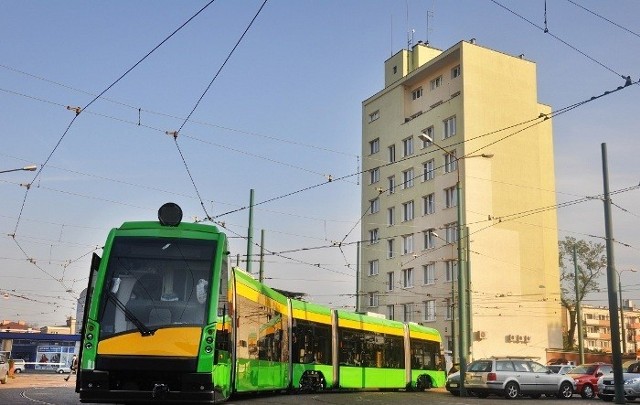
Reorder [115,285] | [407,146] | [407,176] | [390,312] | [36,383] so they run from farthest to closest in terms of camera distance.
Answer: [407,146] < [407,176] < [390,312] < [36,383] < [115,285]

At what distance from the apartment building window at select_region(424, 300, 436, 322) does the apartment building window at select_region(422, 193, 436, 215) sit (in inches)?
246

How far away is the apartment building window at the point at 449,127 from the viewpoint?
173 ft

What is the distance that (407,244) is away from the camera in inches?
2250

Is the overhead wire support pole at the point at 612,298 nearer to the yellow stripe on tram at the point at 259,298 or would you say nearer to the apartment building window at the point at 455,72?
the yellow stripe on tram at the point at 259,298

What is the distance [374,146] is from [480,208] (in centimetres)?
1363

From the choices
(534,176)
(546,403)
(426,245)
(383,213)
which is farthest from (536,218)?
(546,403)

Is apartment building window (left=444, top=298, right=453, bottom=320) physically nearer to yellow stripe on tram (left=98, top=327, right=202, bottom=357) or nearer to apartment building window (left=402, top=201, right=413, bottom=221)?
apartment building window (left=402, top=201, right=413, bottom=221)

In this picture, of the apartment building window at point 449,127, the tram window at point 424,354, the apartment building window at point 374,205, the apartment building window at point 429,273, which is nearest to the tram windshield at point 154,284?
the tram window at point 424,354

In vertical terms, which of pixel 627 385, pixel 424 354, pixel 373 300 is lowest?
pixel 627 385

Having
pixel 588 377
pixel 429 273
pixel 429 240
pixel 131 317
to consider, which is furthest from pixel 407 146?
pixel 131 317

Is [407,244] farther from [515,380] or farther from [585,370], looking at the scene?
[515,380]

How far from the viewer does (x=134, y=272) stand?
13.1 metres

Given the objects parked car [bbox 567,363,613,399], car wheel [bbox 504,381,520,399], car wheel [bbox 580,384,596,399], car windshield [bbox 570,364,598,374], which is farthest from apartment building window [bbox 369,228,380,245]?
car wheel [bbox 504,381,520,399]

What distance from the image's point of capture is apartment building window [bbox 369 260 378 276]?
60.5 metres
